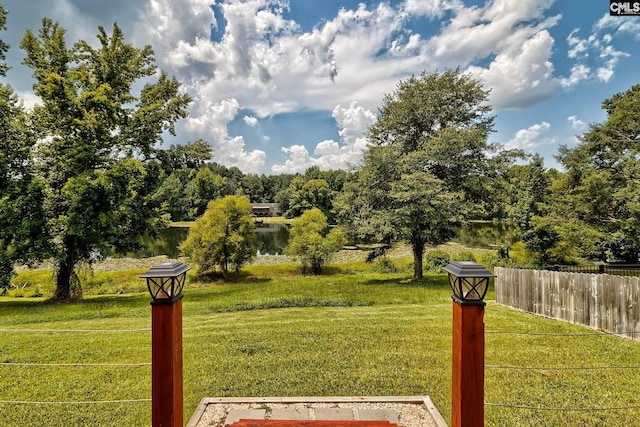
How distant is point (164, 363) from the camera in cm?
251

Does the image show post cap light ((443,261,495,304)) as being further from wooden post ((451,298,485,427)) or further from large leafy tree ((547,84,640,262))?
large leafy tree ((547,84,640,262))

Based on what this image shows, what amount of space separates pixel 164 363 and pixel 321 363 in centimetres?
277

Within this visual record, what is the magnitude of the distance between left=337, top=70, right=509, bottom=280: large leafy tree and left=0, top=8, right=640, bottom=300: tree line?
0.18 feet

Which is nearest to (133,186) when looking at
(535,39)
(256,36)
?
(256,36)

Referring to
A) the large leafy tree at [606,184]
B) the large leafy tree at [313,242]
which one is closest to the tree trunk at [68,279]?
the large leafy tree at [313,242]

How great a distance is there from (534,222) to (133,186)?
19.5m

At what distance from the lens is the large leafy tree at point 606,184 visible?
571 inches

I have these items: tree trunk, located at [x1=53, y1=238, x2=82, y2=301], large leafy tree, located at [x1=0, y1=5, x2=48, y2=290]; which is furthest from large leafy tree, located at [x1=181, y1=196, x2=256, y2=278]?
large leafy tree, located at [x1=0, y1=5, x2=48, y2=290]

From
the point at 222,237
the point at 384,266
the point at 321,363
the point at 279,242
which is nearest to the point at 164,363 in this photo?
the point at 321,363

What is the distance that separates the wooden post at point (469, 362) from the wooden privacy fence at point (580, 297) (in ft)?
15.9

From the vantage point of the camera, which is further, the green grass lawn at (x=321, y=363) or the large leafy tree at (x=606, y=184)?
the large leafy tree at (x=606, y=184)

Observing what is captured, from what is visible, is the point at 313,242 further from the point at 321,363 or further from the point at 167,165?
the point at 321,363

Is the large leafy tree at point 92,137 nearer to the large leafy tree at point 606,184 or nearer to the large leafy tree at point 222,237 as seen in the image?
the large leafy tree at point 222,237

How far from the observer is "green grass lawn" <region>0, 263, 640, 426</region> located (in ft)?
11.8
